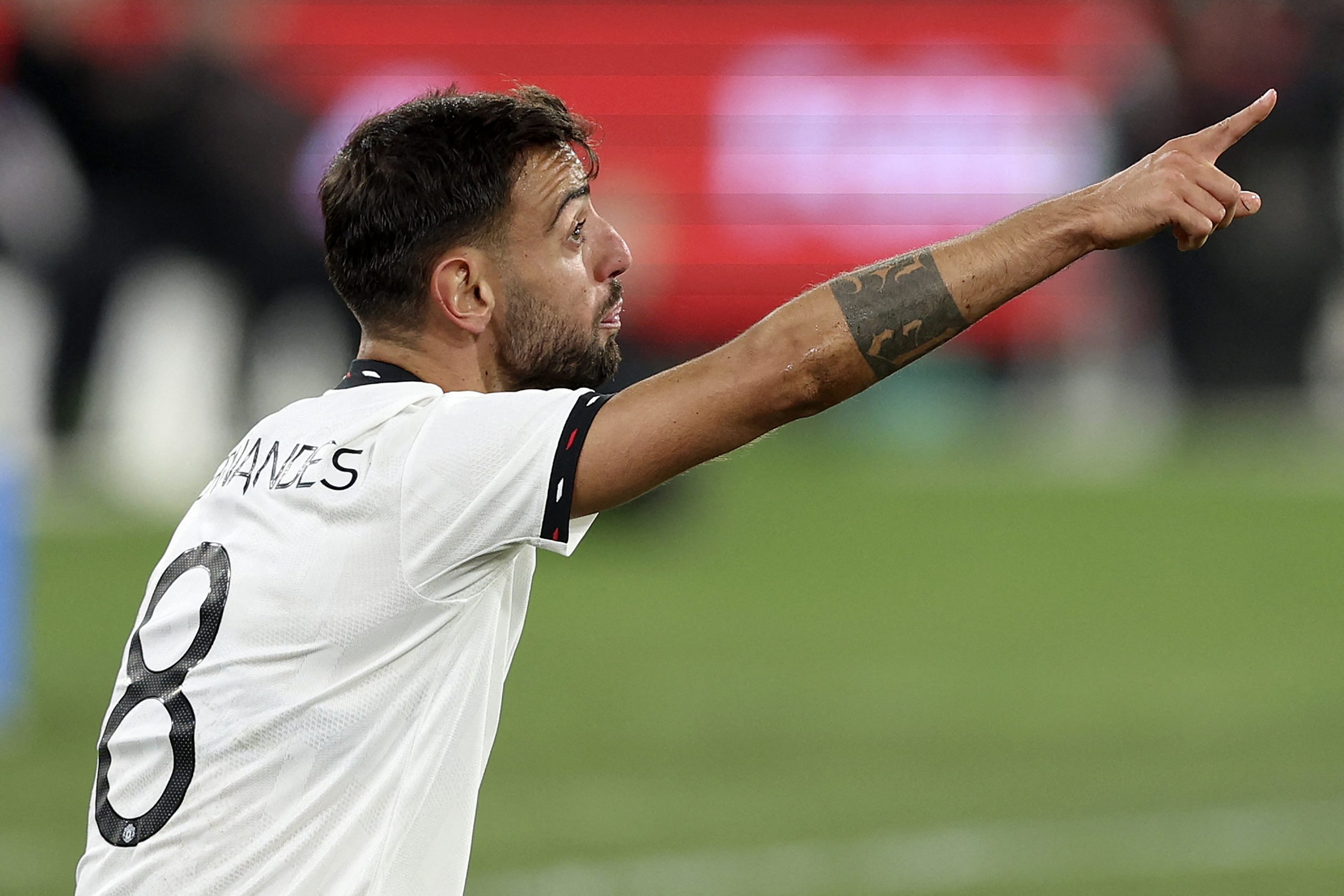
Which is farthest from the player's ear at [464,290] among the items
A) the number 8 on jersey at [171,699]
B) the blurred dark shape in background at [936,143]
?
the blurred dark shape in background at [936,143]

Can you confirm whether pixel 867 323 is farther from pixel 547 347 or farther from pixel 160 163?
pixel 160 163

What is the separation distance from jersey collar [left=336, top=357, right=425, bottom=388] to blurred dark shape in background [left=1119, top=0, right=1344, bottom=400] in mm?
17208

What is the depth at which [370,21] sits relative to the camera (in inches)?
794

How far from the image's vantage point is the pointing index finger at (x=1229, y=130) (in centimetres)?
351

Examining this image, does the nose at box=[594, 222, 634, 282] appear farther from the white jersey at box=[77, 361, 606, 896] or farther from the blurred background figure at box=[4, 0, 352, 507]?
the blurred background figure at box=[4, 0, 352, 507]

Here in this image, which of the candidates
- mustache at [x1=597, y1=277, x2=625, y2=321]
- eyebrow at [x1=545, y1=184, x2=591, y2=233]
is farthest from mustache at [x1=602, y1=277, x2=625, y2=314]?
eyebrow at [x1=545, y1=184, x2=591, y2=233]

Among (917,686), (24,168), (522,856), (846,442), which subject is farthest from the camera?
(846,442)

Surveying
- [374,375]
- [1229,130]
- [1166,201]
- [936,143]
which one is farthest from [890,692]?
[936,143]

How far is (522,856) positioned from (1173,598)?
6.75 metres

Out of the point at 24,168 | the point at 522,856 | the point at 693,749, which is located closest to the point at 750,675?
the point at 693,749

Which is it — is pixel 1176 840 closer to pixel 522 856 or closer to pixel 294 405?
pixel 522 856

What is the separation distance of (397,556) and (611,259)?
78 centimetres

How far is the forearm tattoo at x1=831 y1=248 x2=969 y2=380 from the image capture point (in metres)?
3.49

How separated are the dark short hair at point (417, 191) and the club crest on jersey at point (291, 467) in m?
0.35
